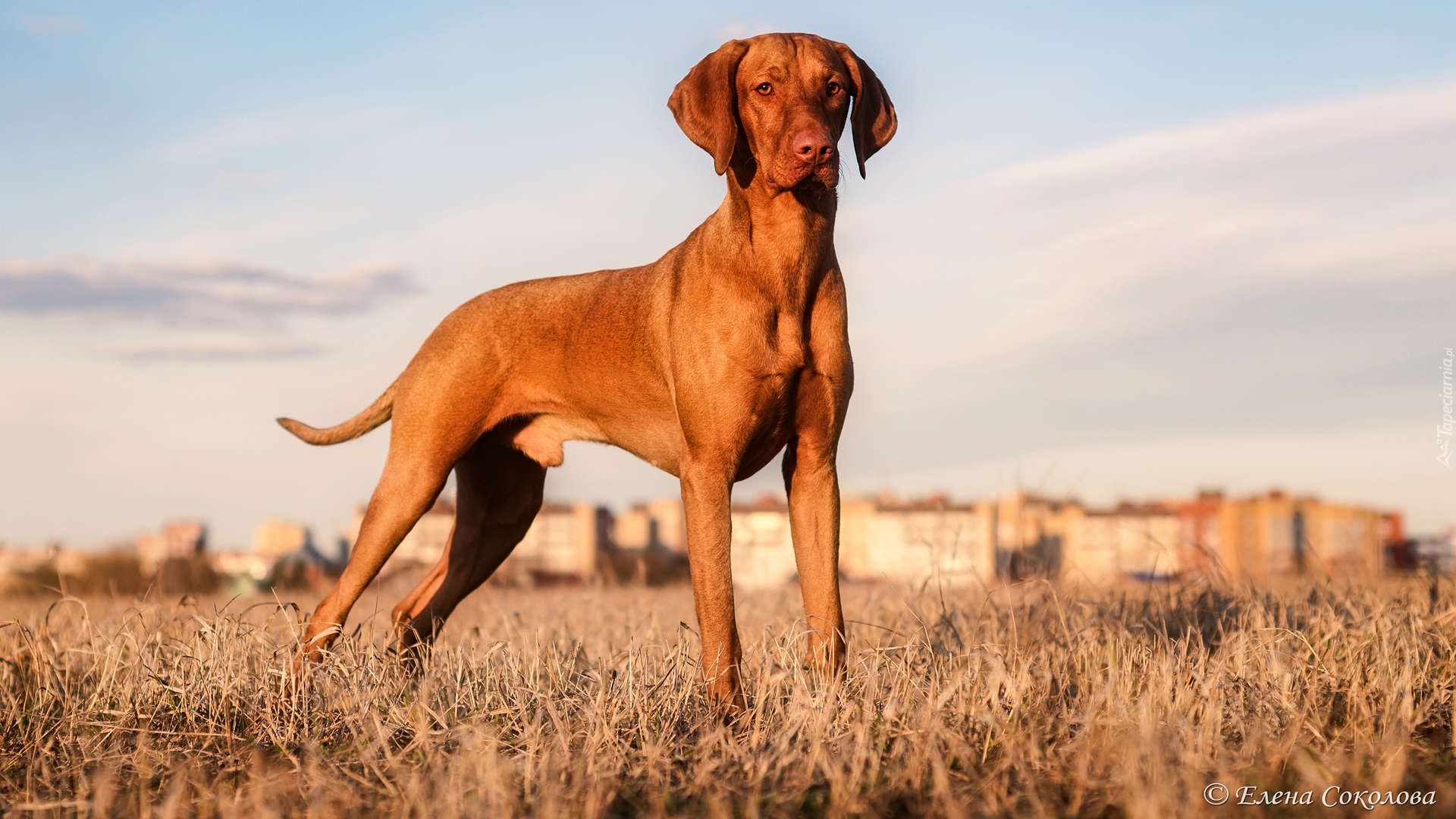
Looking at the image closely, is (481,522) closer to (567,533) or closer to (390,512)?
(390,512)

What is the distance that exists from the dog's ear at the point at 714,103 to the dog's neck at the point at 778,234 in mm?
157

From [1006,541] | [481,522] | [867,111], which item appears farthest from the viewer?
[1006,541]

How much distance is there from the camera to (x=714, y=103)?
4621mm

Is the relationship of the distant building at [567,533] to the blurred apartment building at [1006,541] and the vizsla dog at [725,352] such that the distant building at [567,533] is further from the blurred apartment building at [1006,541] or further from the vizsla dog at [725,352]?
the vizsla dog at [725,352]

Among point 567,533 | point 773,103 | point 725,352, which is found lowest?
point 567,533

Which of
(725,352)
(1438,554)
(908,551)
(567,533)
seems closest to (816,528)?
(725,352)

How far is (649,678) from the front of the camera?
14.8 ft

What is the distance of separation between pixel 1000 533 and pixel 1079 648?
1.60 metres

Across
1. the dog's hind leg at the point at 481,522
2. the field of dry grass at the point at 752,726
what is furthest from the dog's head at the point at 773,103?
the dog's hind leg at the point at 481,522

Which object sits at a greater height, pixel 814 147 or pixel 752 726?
pixel 814 147

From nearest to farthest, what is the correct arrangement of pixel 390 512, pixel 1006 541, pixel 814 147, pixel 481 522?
pixel 814 147, pixel 390 512, pixel 481 522, pixel 1006 541

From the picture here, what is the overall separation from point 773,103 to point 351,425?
10.4ft

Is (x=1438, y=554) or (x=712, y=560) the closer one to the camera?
(x=712, y=560)

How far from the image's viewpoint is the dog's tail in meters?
6.42
